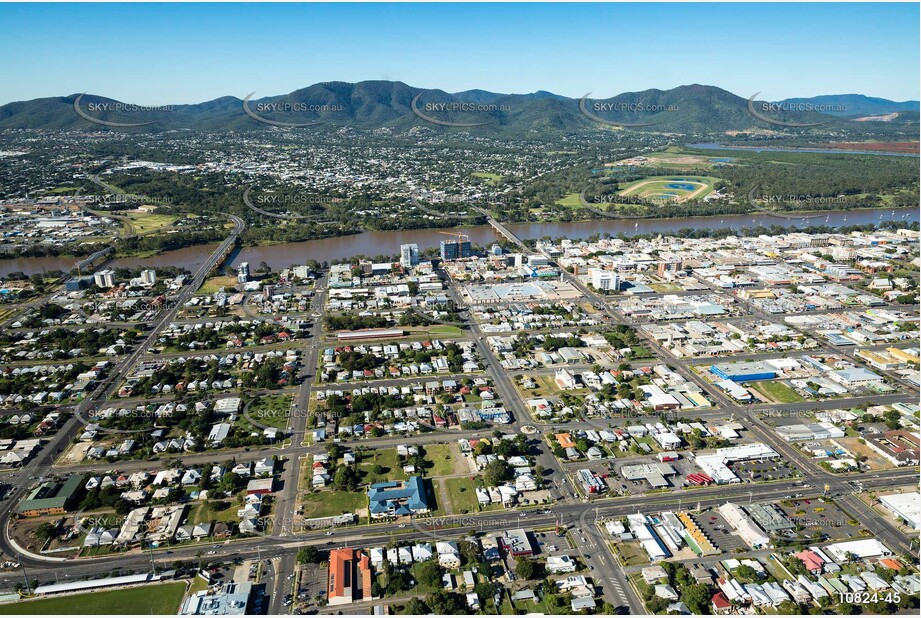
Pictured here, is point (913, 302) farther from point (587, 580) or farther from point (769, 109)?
point (769, 109)

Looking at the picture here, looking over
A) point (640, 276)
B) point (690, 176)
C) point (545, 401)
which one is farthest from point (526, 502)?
point (690, 176)

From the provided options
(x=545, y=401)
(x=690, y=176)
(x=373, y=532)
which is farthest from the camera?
(x=690, y=176)

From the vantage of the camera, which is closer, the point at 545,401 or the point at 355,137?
the point at 545,401

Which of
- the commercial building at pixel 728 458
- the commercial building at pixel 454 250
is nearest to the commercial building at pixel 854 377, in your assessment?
the commercial building at pixel 728 458

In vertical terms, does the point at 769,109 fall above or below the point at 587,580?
above

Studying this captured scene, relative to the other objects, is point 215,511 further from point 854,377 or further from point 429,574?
point 854,377

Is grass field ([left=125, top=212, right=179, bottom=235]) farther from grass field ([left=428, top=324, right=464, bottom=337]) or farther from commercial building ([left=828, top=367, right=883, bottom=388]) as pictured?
commercial building ([left=828, top=367, right=883, bottom=388])
